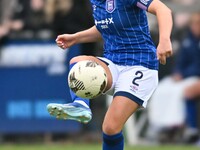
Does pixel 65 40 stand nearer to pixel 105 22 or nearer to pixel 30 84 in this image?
pixel 105 22

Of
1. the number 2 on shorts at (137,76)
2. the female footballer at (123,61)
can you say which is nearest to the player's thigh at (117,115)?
the female footballer at (123,61)

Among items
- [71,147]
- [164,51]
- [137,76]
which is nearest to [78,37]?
[137,76]

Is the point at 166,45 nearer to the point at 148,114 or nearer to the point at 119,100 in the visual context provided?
the point at 119,100

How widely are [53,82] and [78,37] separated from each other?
416 centimetres

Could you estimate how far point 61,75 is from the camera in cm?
1205

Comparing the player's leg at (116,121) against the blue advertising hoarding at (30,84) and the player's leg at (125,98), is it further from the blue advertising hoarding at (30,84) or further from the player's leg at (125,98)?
the blue advertising hoarding at (30,84)

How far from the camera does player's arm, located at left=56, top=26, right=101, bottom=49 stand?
7881 millimetres

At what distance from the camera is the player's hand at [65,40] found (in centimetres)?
786

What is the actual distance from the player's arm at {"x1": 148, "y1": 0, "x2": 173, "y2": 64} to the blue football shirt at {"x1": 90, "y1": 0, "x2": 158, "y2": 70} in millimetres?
299

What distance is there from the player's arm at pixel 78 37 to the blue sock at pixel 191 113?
428cm

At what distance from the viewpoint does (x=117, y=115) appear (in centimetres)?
A: 731

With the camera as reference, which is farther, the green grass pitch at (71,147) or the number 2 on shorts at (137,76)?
the green grass pitch at (71,147)

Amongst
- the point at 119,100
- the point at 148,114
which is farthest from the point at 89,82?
the point at 148,114

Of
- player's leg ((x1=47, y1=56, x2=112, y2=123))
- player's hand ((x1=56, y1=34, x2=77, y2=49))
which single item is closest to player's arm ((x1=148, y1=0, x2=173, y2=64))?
player's leg ((x1=47, y1=56, x2=112, y2=123))
